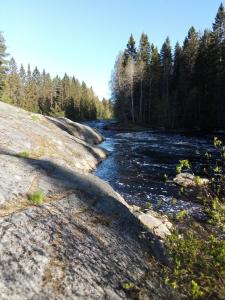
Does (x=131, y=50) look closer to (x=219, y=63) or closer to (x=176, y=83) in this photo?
(x=176, y=83)

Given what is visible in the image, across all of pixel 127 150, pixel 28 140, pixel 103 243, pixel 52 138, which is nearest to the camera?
pixel 103 243

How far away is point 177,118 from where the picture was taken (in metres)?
63.2

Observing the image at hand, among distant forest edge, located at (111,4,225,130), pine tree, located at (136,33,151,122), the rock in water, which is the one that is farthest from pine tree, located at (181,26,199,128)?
the rock in water

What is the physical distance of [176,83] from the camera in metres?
71.2

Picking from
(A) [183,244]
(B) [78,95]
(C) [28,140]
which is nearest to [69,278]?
(A) [183,244]

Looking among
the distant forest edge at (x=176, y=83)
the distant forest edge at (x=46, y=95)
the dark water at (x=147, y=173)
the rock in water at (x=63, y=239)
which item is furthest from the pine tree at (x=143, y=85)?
the rock in water at (x=63, y=239)

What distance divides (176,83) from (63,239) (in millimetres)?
68704

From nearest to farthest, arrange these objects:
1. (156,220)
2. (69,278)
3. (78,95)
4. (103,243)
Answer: (69,278), (103,243), (156,220), (78,95)

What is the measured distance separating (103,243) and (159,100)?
63082 millimetres

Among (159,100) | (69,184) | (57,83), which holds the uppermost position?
(57,83)

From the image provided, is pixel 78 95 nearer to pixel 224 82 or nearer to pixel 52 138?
pixel 224 82

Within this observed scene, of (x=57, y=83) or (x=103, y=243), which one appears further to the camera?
(x=57, y=83)

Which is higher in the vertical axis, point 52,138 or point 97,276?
point 52,138

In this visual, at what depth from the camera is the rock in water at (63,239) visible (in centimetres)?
545
